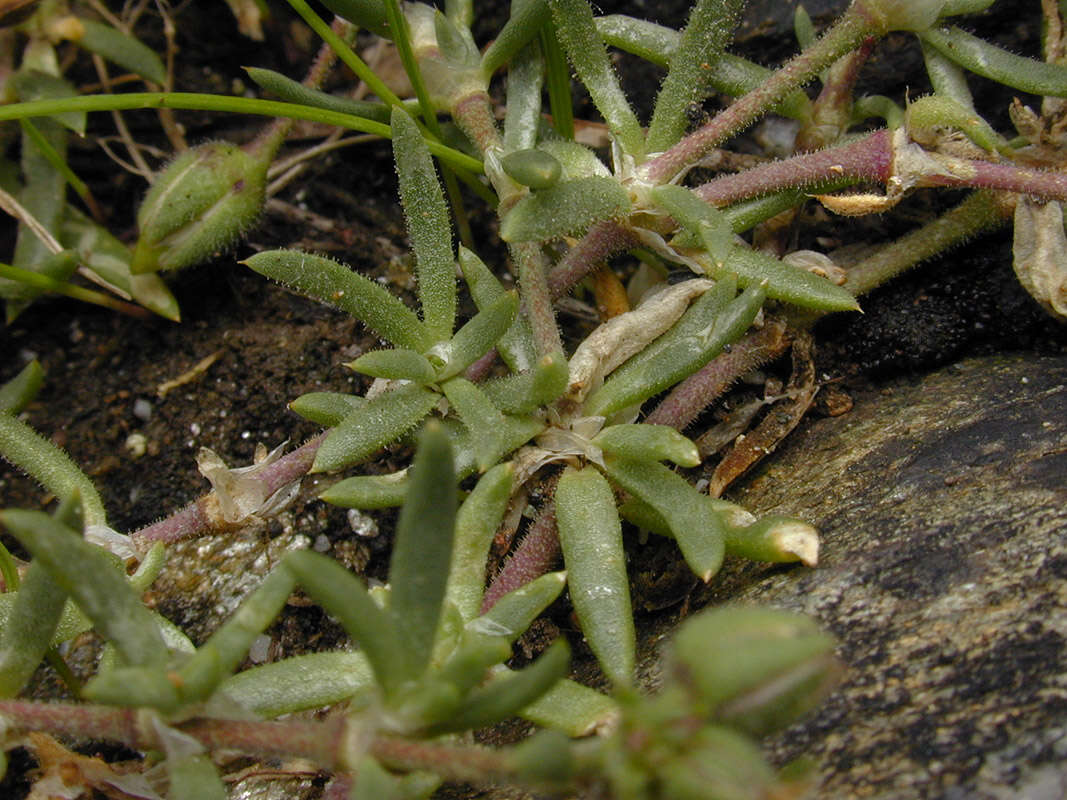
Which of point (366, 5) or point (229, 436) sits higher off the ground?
point (366, 5)

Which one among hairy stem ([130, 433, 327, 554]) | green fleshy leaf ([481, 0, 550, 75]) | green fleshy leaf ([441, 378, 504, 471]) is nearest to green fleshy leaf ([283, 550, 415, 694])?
green fleshy leaf ([441, 378, 504, 471])

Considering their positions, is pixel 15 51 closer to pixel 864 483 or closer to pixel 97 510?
pixel 97 510

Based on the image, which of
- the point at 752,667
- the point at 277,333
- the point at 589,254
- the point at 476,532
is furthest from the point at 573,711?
the point at 277,333

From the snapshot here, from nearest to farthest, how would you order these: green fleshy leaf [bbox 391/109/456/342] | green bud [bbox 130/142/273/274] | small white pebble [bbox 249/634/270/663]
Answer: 1. green fleshy leaf [bbox 391/109/456/342]
2. small white pebble [bbox 249/634/270/663]
3. green bud [bbox 130/142/273/274]

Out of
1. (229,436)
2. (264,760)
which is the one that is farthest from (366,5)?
(264,760)

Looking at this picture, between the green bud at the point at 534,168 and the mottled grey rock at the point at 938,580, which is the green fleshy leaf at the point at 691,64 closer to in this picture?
the green bud at the point at 534,168

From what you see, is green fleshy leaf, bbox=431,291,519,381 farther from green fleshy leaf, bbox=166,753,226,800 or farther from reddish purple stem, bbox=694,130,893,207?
green fleshy leaf, bbox=166,753,226,800

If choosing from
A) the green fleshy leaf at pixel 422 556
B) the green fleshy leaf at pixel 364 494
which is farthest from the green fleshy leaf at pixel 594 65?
the green fleshy leaf at pixel 422 556
